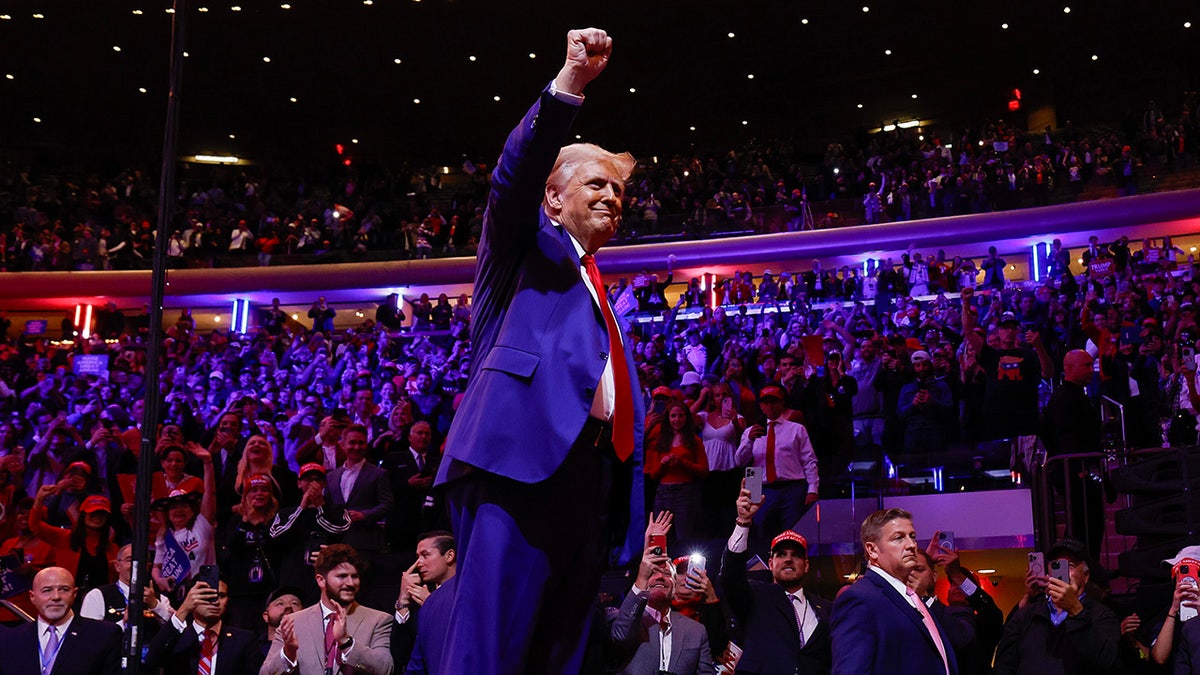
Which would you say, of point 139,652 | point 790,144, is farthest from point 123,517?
point 790,144

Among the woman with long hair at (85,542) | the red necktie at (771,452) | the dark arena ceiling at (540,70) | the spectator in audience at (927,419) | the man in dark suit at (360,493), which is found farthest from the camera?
the dark arena ceiling at (540,70)

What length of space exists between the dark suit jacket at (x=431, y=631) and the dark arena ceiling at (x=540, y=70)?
1884 cm

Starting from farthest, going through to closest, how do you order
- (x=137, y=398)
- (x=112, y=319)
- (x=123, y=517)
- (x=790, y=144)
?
1. (x=790, y=144)
2. (x=112, y=319)
3. (x=137, y=398)
4. (x=123, y=517)

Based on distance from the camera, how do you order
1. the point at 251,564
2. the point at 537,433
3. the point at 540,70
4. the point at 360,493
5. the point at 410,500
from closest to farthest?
the point at 537,433 < the point at 251,564 < the point at 360,493 < the point at 410,500 < the point at 540,70

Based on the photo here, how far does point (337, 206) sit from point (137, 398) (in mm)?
9809

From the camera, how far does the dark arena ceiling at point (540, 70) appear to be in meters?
22.5

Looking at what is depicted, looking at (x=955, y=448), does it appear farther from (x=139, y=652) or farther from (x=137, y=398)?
(x=137, y=398)

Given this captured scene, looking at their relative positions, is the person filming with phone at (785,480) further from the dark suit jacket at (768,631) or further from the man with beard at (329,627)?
the man with beard at (329,627)

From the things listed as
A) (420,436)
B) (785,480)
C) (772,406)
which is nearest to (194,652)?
(420,436)

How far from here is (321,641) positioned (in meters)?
5.68

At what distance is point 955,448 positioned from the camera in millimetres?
9156

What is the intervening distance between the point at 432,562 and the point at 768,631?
5.64 ft

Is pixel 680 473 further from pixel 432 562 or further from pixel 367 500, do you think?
pixel 432 562

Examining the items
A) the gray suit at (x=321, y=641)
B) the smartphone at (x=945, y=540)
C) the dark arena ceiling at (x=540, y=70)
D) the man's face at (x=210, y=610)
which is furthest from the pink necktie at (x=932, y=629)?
the dark arena ceiling at (x=540, y=70)
